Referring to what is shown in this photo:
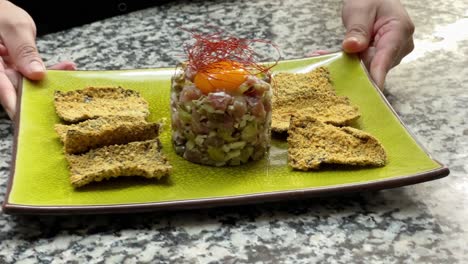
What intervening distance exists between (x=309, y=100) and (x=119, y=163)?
18.4 inches

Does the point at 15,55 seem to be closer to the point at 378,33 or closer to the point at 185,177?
the point at 185,177

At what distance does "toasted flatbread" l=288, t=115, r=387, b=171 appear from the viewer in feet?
4.27

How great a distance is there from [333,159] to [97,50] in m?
0.92

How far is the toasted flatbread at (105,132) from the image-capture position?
132 centimetres

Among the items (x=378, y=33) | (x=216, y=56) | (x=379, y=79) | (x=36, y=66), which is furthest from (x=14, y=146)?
(x=378, y=33)

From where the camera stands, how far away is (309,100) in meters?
1.55

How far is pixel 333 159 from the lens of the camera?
130 cm

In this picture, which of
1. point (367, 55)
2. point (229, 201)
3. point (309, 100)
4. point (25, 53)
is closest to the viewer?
point (229, 201)

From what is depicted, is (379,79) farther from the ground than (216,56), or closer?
Result: closer

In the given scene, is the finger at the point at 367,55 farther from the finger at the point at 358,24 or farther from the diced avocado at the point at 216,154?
the diced avocado at the point at 216,154

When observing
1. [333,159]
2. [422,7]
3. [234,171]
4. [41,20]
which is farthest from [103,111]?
[422,7]

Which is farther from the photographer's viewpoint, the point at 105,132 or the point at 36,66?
the point at 36,66

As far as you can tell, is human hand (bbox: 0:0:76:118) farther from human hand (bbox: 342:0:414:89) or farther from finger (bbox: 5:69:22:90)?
human hand (bbox: 342:0:414:89)

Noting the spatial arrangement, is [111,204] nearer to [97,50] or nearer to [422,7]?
[97,50]
